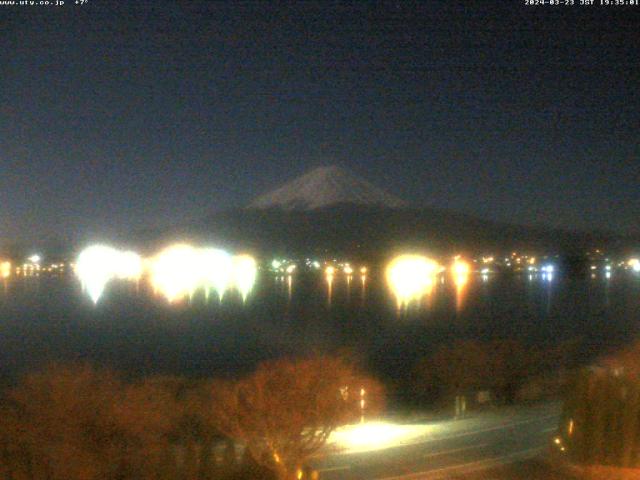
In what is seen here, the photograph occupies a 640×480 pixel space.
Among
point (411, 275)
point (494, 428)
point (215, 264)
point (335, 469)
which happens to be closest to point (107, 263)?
point (215, 264)

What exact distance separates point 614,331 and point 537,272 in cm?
1898

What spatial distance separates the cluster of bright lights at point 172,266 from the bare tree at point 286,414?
2295 centimetres

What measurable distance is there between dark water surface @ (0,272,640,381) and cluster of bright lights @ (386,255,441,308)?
0.55 meters

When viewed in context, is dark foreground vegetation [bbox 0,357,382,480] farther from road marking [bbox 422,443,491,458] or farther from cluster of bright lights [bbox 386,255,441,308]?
cluster of bright lights [bbox 386,255,441,308]

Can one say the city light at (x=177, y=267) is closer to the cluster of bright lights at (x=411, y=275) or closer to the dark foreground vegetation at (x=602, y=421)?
the cluster of bright lights at (x=411, y=275)

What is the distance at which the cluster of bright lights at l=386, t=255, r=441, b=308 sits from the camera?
24.6 m

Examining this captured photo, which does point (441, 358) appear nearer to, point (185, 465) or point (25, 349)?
point (185, 465)

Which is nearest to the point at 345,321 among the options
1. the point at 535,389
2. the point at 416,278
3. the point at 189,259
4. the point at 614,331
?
the point at 614,331

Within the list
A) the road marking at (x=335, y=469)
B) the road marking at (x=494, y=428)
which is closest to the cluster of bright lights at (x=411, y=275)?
the road marking at (x=494, y=428)

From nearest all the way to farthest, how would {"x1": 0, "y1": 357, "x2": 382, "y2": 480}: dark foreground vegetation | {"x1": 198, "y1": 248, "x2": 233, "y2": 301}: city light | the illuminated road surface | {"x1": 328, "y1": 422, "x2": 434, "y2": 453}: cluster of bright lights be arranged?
1. {"x1": 0, "y1": 357, "x2": 382, "y2": 480}: dark foreground vegetation
2. the illuminated road surface
3. {"x1": 328, "y1": 422, "x2": 434, "y2": 453}: cluster of bright lights
4. {"x1": 198, "y1": 248, "x2": 233, "y2": 301}: city light

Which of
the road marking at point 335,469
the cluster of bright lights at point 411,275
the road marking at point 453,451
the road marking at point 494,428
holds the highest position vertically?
the cluster of bright lights at point 411,275

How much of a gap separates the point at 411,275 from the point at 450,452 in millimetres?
24226

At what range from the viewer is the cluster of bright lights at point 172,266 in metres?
30.1

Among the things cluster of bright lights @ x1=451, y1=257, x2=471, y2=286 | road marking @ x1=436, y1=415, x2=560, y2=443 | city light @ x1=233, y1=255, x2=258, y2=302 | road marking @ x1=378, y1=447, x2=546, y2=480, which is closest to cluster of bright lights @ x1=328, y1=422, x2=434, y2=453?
road marking @ x1=436, y1=415, x2=560, y2=443
